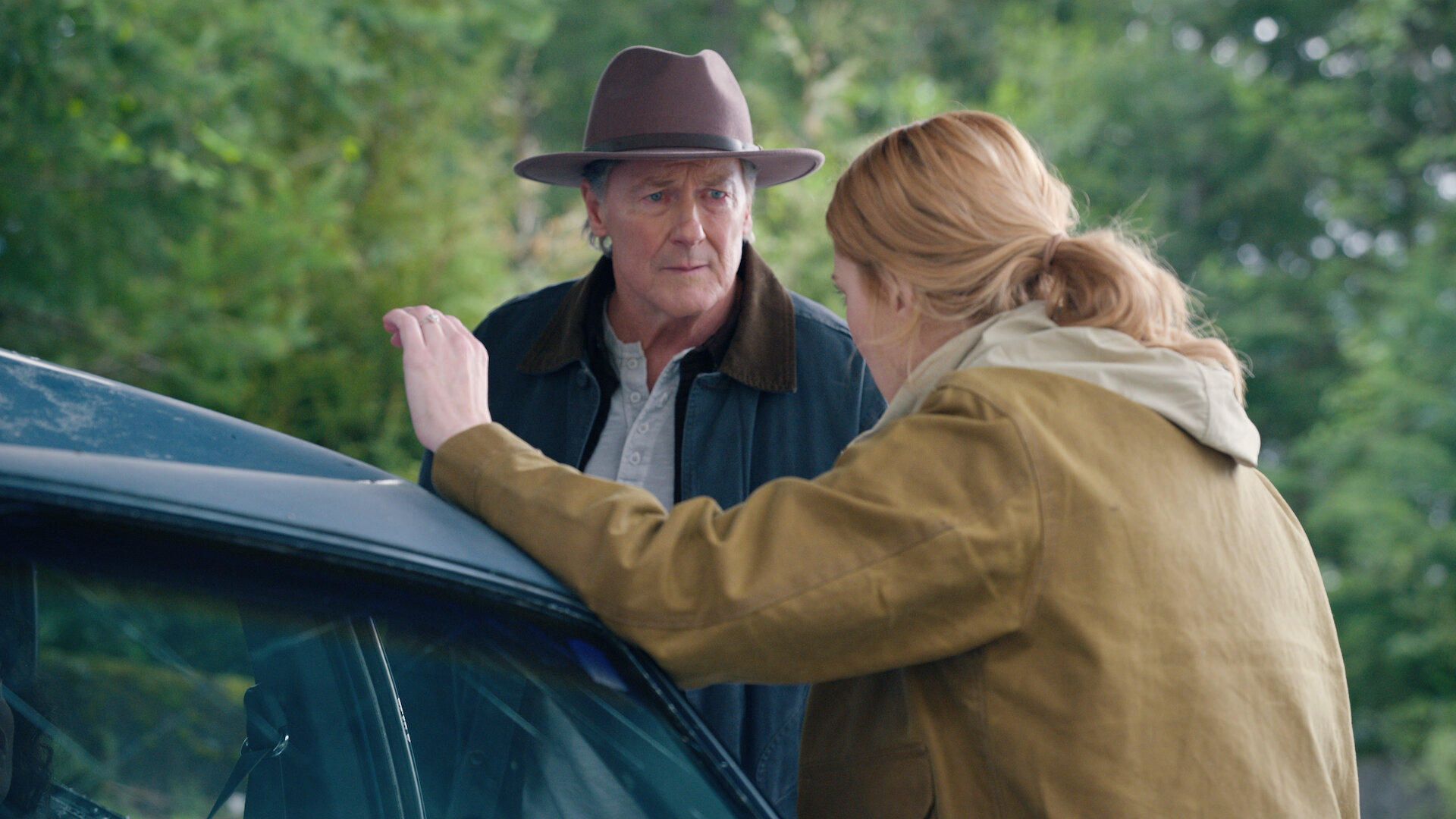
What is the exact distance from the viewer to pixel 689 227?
2.76 metres

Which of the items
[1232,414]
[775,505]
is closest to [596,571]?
[775,505]

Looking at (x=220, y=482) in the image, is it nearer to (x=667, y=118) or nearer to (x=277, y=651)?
(x=277, y=651)

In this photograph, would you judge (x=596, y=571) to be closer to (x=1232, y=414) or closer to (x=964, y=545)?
(x=964, y=545)

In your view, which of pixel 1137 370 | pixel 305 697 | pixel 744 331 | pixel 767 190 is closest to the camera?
pixel 305 697

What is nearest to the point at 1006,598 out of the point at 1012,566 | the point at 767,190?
the point at 1012,566

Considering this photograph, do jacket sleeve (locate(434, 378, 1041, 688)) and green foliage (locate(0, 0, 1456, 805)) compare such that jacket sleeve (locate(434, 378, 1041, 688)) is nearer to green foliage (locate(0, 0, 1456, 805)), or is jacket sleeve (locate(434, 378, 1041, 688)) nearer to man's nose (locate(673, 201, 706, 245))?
man's nose (locate(673, 201, 706, 245))

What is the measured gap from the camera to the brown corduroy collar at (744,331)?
2666 millimetres

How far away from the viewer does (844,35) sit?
→ 12867 mm

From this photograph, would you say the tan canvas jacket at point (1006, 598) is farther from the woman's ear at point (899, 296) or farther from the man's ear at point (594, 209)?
the man's ear at point (594, 209)

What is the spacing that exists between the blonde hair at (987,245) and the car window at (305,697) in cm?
56

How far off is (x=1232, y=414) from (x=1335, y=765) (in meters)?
0.42

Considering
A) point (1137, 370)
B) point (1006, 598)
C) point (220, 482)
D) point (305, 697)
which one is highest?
point (1137, 370)

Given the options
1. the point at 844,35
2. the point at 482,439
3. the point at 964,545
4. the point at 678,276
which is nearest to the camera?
the point at 964,545

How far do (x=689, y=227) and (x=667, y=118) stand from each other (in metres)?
0.24
